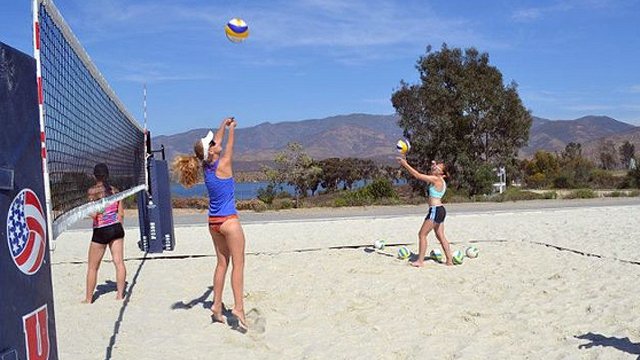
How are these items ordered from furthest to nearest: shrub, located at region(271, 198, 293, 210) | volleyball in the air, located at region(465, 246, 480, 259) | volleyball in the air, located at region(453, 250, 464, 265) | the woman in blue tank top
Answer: shrub, located at region(271, 198, 293, 210) < volleyball in the air, located at region(465, 246, 480, 259) < volleyball in the air, located at region(453, 250, 464, 265) < the woman in blue tank top

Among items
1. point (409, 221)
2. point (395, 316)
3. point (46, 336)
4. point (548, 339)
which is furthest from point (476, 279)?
point (409, 221)

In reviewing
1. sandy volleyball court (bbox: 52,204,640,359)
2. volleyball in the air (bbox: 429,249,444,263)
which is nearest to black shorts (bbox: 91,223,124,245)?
sandy volleyball court (bbox: 52,204,640,359)

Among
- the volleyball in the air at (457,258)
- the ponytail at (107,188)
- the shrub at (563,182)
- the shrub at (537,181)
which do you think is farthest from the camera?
the shrub at (537,181)

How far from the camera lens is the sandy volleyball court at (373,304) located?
5.00 meters

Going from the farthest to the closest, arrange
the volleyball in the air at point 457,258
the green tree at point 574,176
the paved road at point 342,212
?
1. the green tree at point 574,176
2. the paved road at point 342,212
3. the volleyball in the air at point 457,258

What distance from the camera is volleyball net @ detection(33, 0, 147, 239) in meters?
3.47

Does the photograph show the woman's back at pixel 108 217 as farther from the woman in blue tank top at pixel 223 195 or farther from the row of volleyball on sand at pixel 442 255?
the row of volleyball on sand at pixel 442 255

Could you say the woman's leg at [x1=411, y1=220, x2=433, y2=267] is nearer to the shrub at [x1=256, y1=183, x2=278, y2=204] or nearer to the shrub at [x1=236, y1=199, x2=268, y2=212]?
the shrub at [x1=236, y1=199, x2=268, y2=212]

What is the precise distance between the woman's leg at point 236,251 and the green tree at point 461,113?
71.1ft

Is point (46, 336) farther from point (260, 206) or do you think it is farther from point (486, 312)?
point (260, 206)

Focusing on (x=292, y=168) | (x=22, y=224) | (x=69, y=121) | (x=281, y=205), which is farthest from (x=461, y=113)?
(x=22, y=224)

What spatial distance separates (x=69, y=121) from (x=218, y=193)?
1.39 meters

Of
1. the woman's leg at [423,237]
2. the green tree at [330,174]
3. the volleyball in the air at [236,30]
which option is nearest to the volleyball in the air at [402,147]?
the woman's leg at [423,237]

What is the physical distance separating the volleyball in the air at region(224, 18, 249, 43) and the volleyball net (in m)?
1.26
